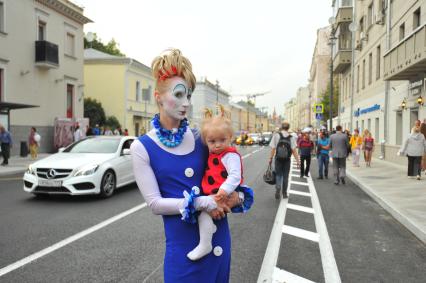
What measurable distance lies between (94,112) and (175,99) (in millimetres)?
37625

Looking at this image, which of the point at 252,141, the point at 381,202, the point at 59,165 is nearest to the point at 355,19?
the point at 252,141

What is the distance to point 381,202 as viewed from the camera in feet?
32.0

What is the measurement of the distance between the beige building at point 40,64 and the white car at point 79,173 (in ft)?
36.9

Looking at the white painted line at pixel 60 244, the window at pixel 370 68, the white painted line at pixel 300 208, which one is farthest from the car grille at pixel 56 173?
the window at pixel 370 68

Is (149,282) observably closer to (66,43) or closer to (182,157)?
(182,157)

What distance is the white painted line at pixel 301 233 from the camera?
6364 millimetres

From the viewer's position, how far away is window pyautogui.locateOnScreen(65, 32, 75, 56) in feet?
95.2

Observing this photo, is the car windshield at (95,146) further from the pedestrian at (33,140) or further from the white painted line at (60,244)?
the pedestrian at (33,140)

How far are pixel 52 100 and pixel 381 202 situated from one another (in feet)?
Answer: 74.7

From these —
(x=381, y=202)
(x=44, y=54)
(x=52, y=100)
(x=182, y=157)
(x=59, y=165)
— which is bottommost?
(x=381, y=202)

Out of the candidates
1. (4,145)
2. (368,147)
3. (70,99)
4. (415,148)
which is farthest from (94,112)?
(415,148)

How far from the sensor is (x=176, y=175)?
2176 mm

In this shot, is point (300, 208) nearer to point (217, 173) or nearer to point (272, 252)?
point (272, 252)

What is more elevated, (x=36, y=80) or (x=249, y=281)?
(x=36, y=80)
